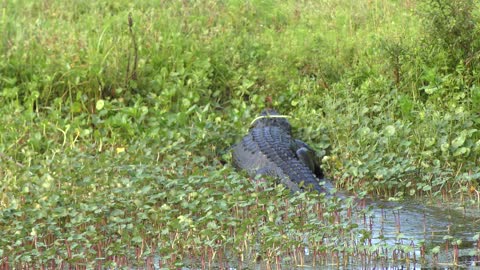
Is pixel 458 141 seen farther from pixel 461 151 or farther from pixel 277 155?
pixel 277 155

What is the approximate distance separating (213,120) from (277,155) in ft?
3.70

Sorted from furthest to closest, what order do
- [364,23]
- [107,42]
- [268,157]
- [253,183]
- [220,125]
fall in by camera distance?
[364,23] → [107,42] → [220,125] → [268,157] → [253,183]

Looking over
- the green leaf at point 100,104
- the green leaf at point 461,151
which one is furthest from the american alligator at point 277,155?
the green leaf at point 100,104

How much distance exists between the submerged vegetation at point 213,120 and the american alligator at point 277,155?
0.16m

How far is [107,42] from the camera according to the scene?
1050cm

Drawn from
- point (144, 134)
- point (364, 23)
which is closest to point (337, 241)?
point (144, 134)

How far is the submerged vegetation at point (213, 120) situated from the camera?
260 inches

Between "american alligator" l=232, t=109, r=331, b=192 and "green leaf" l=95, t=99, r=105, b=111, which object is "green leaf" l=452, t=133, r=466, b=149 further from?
"green leaf" l=95, t=99, r=105, b=111

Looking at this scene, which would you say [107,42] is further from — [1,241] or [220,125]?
[1,241]

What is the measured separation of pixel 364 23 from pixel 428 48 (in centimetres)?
205

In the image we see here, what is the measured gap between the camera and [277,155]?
29.1ft

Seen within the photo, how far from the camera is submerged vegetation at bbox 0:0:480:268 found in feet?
21.7

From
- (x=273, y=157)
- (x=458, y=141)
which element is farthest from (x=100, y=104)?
(x=458, y=141)

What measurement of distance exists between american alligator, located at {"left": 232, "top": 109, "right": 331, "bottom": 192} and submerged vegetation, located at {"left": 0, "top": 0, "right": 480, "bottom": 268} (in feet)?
0.54
